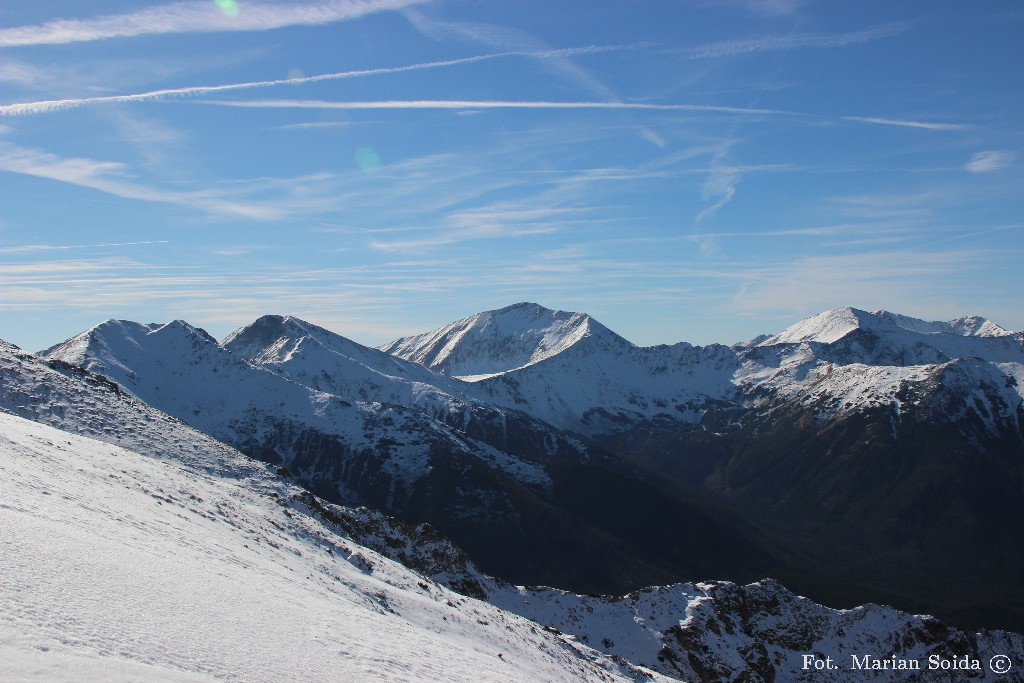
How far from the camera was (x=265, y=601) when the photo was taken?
34.8m

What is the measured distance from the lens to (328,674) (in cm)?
2684

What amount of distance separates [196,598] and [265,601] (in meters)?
5.11

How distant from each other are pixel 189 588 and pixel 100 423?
87012 mm

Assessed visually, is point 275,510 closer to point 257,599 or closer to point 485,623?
point 485,623

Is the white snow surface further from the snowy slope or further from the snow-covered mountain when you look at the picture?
the snowy slope

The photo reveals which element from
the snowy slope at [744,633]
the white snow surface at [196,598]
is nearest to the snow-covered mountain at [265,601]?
the white snow surface at [196,598]

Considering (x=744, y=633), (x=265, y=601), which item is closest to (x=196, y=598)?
(x=265, y=601)

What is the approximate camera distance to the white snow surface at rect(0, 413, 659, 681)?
2262 centimetres

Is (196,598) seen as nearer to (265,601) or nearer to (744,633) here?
(265,601)

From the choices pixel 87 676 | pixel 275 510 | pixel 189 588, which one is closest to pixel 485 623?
pixel 275 510

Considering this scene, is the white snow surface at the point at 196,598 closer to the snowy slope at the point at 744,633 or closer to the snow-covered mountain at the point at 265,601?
the snow-covered mountain at the point at 265,601

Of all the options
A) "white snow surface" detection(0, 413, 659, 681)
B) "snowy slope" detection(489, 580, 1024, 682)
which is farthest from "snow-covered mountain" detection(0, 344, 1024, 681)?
"snowy slope" detection(489, 580, 1024, 682)

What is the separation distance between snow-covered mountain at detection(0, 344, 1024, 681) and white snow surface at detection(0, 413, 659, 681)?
14 cm

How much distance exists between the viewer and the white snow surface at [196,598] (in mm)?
22625
